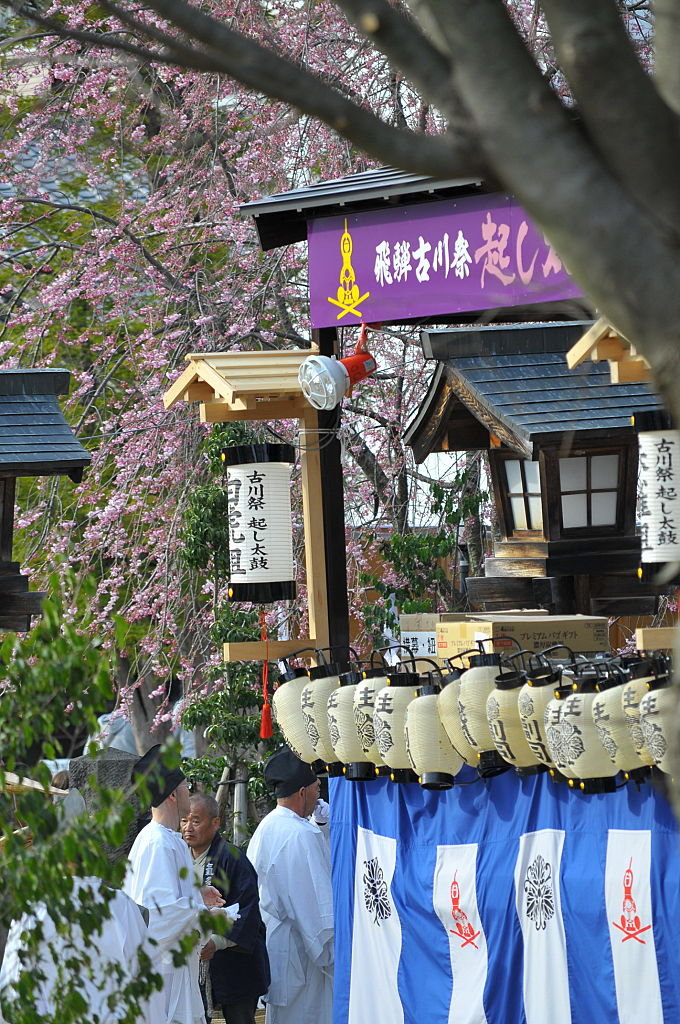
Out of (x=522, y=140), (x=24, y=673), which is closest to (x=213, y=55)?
(x=522, y=140)

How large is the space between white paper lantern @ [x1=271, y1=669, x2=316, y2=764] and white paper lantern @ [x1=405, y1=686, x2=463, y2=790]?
2.71 ft

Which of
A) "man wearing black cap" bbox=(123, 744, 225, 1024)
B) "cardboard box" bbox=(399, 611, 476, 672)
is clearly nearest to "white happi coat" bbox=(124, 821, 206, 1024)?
"man wearing black cap" bbox=(123, 744, 225, 1024)

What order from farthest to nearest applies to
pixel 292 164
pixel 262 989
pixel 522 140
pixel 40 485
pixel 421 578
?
pixel 40 485 < pixel 292 164 < pixel 421 578 < pixel 262 989 < pixel 522 140

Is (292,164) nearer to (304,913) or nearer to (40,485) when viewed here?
(40,485)

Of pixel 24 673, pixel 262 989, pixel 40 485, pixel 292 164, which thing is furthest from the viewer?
pixel 40 485

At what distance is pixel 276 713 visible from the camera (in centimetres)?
726

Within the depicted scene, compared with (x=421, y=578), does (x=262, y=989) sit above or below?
below

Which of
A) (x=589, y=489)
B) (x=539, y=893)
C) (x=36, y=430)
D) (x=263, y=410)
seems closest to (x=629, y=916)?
(x=539, y=893)

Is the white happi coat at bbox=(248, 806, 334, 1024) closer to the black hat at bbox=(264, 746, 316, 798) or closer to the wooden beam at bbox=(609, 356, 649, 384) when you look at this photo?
the black hat at bbox=(264, 746, 316, 798)

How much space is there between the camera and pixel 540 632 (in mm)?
6668

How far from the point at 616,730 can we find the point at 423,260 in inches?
121

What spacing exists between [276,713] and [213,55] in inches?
206

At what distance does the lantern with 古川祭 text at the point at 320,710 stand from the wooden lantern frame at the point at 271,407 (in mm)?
389

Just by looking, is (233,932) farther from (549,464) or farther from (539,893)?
(549,464)
